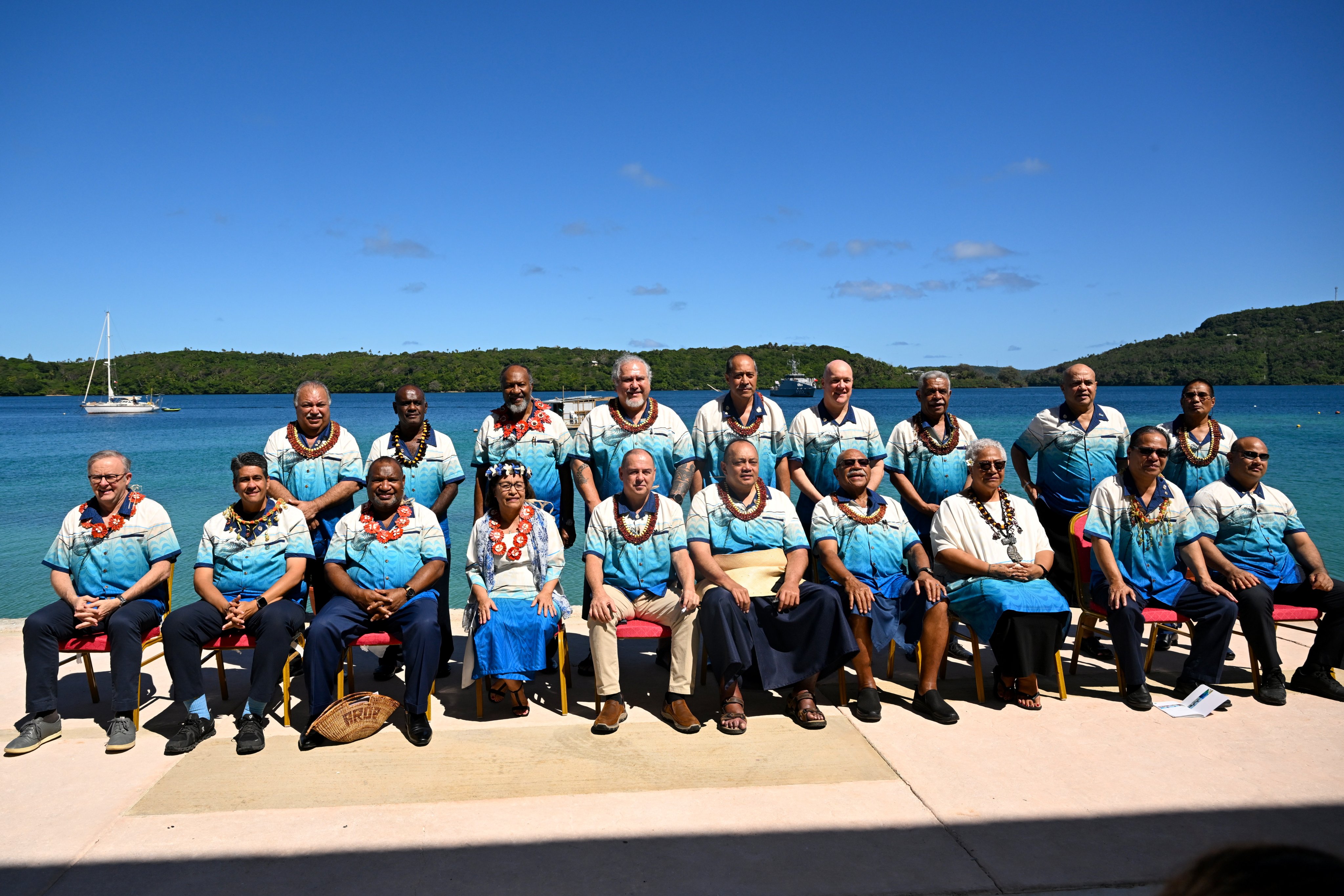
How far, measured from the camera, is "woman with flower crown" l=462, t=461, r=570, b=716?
14.1 feet

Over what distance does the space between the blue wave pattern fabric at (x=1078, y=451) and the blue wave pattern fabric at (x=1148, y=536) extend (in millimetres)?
460

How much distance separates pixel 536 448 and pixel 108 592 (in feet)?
8.04

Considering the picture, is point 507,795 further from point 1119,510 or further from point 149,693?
point 1119,510

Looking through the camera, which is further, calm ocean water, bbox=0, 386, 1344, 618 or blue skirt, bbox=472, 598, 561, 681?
calm ocean water, bbox=0, 386, 1344, 618

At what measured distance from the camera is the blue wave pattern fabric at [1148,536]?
15.5 ft

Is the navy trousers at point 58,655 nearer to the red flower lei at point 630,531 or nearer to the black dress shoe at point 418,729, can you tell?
the black dress shoe at point 418,729

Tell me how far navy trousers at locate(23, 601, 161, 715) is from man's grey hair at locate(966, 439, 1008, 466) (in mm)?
4550

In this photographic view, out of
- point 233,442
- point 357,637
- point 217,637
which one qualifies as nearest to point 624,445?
point 357,637

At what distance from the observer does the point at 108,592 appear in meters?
4.43

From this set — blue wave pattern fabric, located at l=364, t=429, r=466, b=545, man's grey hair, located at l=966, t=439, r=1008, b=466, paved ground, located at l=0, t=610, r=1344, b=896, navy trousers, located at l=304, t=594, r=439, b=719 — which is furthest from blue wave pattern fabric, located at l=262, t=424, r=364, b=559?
man's grey hair, located at l=966, t=439, r=1008, b=466

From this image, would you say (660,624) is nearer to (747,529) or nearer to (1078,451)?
(747,529)

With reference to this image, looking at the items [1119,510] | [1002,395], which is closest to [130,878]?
[1119,510]

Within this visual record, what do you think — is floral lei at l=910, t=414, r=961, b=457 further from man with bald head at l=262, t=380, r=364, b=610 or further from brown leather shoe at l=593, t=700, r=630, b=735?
man with bald head at l=262, t=380, r=364, b=610

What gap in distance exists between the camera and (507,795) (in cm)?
345
